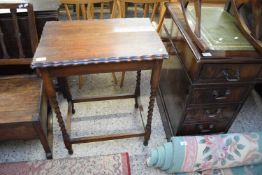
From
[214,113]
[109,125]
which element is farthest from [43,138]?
[214,113]

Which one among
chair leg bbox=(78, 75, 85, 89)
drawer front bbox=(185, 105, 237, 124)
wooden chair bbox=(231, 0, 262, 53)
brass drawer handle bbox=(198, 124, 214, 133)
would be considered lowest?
chair leg bbox=(78, 75, 85, 89)

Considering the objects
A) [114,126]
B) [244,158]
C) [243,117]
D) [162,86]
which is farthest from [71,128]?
[243,117]

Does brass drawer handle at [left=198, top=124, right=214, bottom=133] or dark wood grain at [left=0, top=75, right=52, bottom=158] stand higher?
dark wood grain at [left=0, top=75, right=52, bottom=158]

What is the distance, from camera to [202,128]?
1.35 metres

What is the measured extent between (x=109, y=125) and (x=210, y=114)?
0.73 m

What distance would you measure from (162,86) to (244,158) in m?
0.72

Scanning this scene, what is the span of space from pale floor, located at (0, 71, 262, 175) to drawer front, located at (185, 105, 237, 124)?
14.0 inches

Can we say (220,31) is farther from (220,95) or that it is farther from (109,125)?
(109,125)

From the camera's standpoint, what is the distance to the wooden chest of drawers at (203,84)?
38.8 inches

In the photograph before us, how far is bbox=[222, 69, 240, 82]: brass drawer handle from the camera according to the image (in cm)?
102

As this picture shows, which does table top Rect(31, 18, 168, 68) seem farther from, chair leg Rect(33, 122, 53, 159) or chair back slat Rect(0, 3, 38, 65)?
chair leg Rect(33, 122, 53, 159)

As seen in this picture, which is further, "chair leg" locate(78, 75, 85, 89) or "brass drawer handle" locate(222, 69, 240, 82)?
"chair leg" locate(78, 75, 85, 89)

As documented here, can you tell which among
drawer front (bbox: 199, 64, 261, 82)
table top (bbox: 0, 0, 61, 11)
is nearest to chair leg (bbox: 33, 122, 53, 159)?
table top (bbox: 0, 0, 61, 11)

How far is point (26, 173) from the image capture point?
1290 mm
